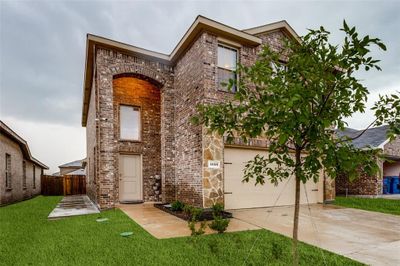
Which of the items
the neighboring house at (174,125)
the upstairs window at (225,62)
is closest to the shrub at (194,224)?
the neighboring house at (174,125)

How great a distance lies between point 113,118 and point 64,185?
12.0 m

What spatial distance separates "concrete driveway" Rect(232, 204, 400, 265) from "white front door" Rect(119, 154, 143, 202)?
4436mm

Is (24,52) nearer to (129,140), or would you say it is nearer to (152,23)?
(152,23)

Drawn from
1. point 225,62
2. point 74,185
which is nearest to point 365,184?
point 225,62

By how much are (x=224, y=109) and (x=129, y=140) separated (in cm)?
800

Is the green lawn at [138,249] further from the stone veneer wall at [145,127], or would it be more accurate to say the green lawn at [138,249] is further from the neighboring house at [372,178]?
the neighboring house at [372,178]

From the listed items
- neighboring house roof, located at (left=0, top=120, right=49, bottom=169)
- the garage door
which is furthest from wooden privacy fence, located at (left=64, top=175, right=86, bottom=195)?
the garage door

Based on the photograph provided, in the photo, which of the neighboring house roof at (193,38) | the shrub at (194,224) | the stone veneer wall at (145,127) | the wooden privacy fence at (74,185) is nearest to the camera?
the shrub at (194,224)

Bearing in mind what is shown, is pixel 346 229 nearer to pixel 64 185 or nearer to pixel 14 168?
pixel 14 168

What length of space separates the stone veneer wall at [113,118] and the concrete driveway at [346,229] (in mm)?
3793

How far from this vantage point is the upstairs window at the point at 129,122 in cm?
1016

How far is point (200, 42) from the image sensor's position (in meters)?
7.86

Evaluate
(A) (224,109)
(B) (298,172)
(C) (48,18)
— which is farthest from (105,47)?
(B) (298,172)

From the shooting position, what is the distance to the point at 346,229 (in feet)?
17.9
